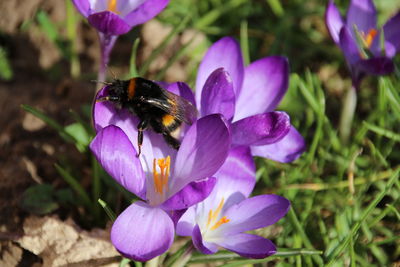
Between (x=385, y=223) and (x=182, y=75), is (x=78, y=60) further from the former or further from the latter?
(x=385, y=223)

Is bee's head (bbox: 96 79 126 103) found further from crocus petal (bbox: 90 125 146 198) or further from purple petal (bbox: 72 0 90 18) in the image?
purple petal (bbox: 72 0 90 18)

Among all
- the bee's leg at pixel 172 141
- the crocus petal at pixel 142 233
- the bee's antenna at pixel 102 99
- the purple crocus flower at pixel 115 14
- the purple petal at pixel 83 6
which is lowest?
the crocus petal at pixel 142 233

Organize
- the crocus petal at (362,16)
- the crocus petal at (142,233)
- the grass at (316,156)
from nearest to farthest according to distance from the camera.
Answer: the crocus petal at (142,233) → the grass at (316,156) → the crocus petal at (362,16)

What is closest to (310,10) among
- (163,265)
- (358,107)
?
(358,107)

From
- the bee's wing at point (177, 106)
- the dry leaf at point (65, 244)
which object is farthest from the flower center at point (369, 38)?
the dry leaf at point (65, 244)

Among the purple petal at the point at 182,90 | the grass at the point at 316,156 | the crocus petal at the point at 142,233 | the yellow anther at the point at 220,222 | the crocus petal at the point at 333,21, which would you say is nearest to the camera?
the crocus petal at the point at 142,233

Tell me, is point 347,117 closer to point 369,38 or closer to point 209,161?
point 369,38

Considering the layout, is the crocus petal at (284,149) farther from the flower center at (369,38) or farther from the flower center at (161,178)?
the flower center at (369,38)
